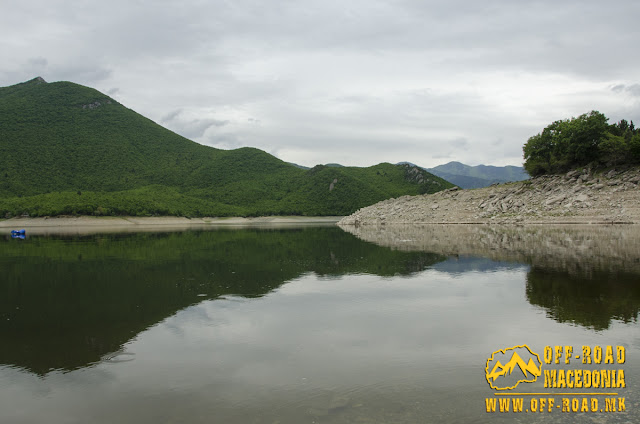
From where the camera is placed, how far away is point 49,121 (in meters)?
171

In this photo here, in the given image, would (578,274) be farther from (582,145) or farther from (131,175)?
(131,175)

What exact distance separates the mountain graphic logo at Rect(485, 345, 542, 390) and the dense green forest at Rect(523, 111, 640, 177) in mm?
71633

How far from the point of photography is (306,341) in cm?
1106

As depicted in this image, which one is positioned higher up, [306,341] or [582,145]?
[582,145]

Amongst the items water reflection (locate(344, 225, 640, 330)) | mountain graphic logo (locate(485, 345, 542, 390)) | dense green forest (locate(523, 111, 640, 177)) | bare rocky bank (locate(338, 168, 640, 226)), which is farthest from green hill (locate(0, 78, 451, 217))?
mountain graphic logo (locate(485, 345, 542, 390))

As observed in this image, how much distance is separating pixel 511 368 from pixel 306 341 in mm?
4985

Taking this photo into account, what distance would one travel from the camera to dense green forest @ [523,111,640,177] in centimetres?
6769

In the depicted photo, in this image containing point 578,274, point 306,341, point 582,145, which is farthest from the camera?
point 582,145

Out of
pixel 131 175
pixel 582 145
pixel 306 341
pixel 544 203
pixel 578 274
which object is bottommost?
pixel 306 341

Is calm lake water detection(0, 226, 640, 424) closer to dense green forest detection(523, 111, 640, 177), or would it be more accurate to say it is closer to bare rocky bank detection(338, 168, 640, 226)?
bare rocky bank detection(338, 168, 640, 226)

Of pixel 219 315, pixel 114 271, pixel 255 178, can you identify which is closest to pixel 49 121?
pixel 255 178

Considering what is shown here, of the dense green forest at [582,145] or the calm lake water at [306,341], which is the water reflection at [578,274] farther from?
the dense green forest at [582,145]

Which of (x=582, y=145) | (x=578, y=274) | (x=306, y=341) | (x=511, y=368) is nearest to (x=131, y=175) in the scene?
(x=582, y=145)

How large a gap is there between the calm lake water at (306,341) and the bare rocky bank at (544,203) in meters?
43.3
